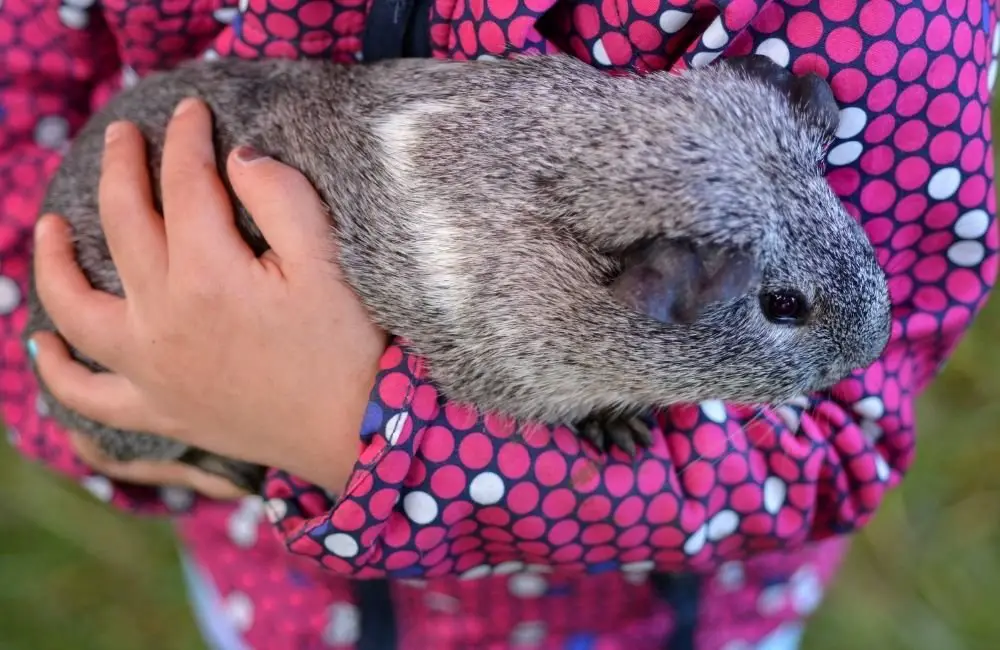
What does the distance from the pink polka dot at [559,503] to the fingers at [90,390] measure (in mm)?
651

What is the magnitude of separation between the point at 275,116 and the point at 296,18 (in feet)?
0.50

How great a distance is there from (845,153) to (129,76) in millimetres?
1242

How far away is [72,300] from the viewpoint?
4.68 feet

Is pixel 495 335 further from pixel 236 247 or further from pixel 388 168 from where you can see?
pixel 236 247

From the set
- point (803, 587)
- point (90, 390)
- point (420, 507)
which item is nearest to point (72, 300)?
point (90, 390)

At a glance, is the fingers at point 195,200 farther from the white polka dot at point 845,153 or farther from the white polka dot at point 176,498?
the white polka dot at point 845,153

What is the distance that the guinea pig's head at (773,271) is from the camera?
1107mm

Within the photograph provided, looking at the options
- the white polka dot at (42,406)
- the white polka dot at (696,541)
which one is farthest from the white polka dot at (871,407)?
the white polka dot at (42,406)

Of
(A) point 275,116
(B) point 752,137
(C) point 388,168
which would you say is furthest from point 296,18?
(B) point 752,137

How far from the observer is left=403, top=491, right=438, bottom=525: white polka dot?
4.00ft

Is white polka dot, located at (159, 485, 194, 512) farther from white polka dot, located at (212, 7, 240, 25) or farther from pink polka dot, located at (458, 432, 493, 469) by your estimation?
white polka dot, located at (212, 7, 240, 25)

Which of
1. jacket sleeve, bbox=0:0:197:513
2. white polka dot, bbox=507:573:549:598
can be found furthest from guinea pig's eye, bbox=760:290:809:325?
jacket sleeve, bbox=0:0:197:513

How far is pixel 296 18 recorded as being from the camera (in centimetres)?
136

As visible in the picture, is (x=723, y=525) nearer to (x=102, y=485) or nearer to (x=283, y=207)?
(x=283, y=207)
